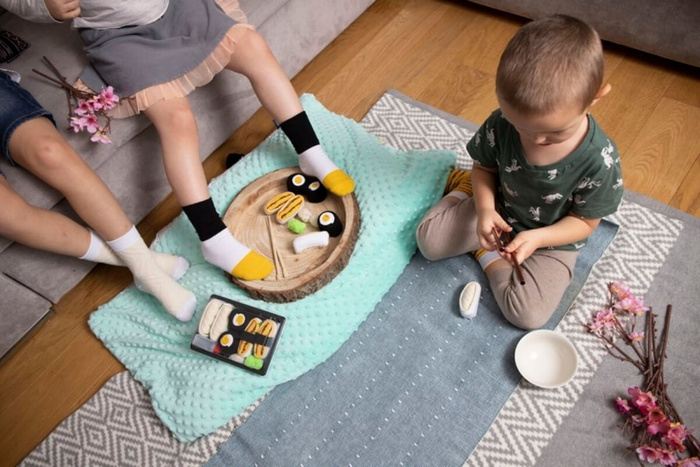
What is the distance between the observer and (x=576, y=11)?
1425mm

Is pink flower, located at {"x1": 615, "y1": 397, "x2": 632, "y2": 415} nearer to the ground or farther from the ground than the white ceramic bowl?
nearer to the ground

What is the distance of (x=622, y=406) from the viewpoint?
3.22 feet

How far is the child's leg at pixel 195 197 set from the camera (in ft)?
3.65

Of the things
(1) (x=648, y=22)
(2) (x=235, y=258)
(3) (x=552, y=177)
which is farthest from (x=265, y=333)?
(1) (x=648, y=22)

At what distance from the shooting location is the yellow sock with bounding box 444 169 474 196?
4.01ft

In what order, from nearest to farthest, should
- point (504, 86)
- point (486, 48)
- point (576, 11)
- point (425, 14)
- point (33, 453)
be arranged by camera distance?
point (504, 86) → point (33, 453) → point (576, 11) → point (486, 48) → point (425, 14)

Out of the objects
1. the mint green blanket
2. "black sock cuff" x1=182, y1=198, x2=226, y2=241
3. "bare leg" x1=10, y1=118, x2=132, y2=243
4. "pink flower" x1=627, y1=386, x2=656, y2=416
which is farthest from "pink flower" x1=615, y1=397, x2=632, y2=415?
"bare leg" x1=10, y1=118, x2=132, y2=243

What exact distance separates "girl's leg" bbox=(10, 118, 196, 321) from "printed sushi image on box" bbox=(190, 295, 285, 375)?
0.27 feet

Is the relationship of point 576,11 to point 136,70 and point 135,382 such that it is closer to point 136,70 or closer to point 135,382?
point 136,70

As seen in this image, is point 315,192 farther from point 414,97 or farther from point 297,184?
point 414,97

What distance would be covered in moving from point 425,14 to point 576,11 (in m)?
0.47

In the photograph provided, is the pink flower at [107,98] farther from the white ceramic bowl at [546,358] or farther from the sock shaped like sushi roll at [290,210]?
the white ceramic bowl at [546,358]

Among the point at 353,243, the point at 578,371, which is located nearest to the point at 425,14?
the point at 353,243

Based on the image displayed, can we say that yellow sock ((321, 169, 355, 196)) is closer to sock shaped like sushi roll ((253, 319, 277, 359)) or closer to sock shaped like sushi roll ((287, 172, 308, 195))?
sock shaped like sushi roll ((287, 172, 308, 195))
